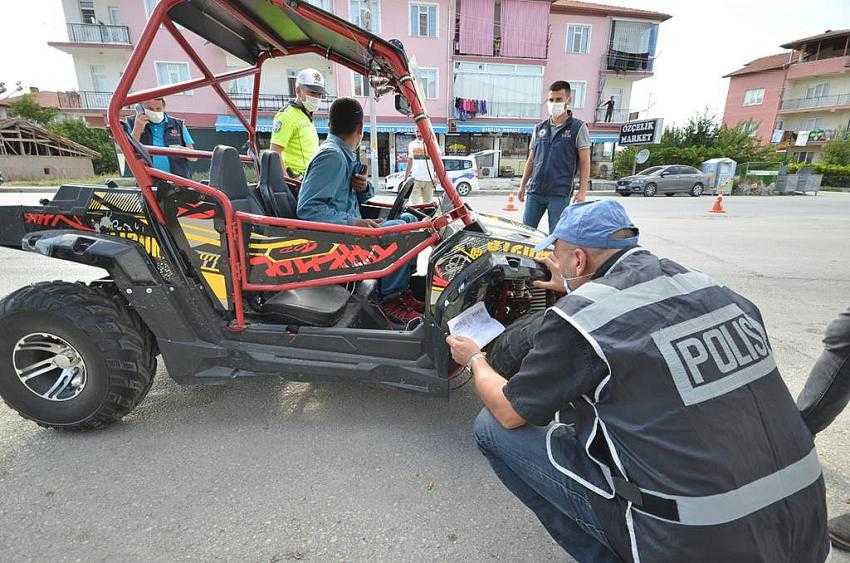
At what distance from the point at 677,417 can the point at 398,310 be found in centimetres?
219

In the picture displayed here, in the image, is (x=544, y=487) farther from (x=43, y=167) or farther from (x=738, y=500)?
(x=43, y=167)

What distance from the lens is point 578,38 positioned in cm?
2842

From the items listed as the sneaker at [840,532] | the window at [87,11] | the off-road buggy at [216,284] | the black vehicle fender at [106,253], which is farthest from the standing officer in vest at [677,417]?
the window at [87,11]

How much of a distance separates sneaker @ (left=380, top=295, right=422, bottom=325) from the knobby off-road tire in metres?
1.45

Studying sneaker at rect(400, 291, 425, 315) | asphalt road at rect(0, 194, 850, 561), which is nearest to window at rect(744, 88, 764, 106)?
asphalt road at rect(0, 194, 850, 561)

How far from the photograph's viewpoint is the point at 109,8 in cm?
2516

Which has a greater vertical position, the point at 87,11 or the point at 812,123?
the point at 87,11

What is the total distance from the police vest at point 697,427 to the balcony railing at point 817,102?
2091 inches

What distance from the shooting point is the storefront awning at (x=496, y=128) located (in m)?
27.6

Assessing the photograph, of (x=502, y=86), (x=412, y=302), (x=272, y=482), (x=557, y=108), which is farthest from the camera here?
(x=502, y=86)

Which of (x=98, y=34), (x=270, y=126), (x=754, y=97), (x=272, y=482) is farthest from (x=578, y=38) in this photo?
(x=272, y=482)

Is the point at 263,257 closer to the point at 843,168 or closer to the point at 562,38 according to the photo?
the point at 562,38

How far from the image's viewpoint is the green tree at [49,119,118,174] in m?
24.0

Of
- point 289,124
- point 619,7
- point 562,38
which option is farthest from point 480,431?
point 619,7
